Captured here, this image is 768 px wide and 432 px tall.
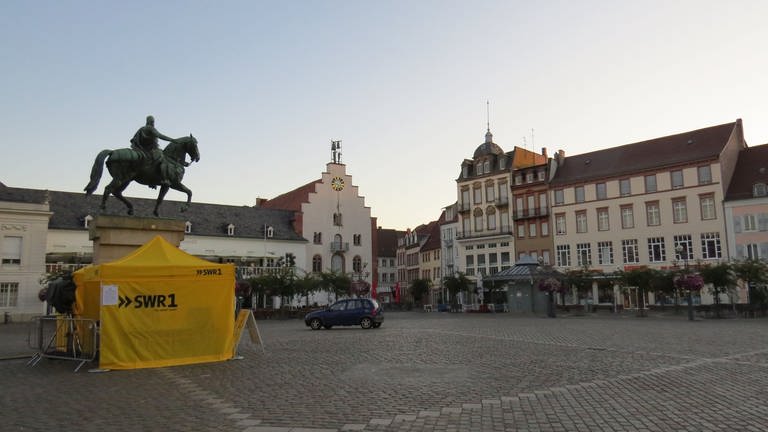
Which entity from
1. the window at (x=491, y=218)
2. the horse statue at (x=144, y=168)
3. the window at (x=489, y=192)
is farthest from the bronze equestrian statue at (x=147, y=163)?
the window at (x=489, y=192)

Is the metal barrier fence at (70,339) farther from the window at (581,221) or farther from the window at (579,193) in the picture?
the window at (579,193)

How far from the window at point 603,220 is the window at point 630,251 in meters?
2.39

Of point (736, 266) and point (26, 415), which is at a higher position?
point (736, 266)

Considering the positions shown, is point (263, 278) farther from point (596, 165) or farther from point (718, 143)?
point (718, 143)

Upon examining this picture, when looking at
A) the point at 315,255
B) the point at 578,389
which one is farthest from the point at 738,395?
the point at 315,255

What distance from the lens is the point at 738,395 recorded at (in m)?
9.73

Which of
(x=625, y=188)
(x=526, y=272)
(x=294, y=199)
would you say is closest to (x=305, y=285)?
(x=526, y=272)

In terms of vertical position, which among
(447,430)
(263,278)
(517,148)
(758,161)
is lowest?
(447,430)

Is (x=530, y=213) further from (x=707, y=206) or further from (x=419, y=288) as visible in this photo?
(x=419, y=288)

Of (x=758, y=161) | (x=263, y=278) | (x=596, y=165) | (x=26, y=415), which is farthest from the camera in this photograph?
(x=596, y=165)

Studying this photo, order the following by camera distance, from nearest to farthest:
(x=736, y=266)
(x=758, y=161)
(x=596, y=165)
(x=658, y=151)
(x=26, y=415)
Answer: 1. (x=26, y=415)
2. (x=736, y=266)
3. (x=758, y=161)
4. (x=658, y=151)
5. (x=596, y=165)

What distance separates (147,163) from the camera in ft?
56.0

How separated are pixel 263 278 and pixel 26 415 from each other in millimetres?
41151

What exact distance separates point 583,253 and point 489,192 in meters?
14.6
